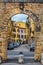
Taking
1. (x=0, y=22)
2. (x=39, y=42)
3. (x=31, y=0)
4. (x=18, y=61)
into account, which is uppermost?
(x=31, y=0)

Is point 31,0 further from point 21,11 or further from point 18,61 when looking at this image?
point 18,61

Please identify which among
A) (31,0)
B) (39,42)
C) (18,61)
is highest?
(31,0)

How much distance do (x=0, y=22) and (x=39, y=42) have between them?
13.9ft

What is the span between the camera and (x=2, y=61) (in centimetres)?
2736

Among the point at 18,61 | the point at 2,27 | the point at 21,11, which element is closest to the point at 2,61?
the point at 18,61

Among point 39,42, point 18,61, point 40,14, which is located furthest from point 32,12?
point 18,61

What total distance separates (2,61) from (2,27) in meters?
3.27

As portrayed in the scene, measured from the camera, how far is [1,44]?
27.8 m

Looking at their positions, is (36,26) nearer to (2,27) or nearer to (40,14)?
(40,14)

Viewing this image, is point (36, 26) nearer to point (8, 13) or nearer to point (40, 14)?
point (40, 14)

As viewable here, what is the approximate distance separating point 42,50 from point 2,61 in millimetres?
3976

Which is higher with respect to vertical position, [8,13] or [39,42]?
[8,13]

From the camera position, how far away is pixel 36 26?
90.8 ft

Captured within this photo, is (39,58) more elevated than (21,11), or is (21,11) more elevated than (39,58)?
(21,11)
